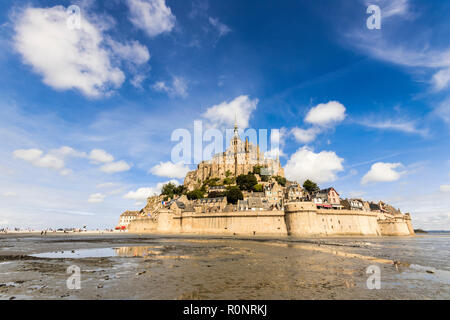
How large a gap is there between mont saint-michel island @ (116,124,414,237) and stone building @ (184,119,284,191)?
60.3 inches

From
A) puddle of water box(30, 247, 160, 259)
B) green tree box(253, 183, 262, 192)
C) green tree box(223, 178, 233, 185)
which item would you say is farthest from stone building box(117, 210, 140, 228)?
puddle of water box(30, 247, 160, 259)

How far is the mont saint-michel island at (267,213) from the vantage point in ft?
177

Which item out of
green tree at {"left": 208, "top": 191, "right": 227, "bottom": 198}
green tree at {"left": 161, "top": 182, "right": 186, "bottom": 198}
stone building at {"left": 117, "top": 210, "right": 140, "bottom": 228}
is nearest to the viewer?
green tree at {"left": 208, "top": 191, "right": 227, "bottom": 198}

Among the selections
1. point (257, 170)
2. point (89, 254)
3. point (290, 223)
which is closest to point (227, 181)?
point (257, 170)

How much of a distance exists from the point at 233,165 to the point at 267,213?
64.3 meters

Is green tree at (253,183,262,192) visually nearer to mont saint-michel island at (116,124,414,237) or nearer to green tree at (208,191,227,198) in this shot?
mont saint-michel island at (116,124,414,237)

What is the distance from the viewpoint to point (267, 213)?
2290 inches

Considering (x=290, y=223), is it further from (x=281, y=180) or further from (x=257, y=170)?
(x=257, y=170)

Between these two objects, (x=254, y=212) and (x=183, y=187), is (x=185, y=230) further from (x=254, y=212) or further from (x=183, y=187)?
(x=183, y=187)

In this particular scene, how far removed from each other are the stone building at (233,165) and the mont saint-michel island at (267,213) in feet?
5.02

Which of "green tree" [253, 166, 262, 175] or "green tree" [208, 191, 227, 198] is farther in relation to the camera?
"green tree" [253, 166, 262, 175]

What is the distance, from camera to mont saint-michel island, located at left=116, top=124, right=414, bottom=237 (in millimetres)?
53938

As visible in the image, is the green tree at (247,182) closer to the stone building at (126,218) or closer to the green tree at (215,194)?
the green tree at (215,194)
